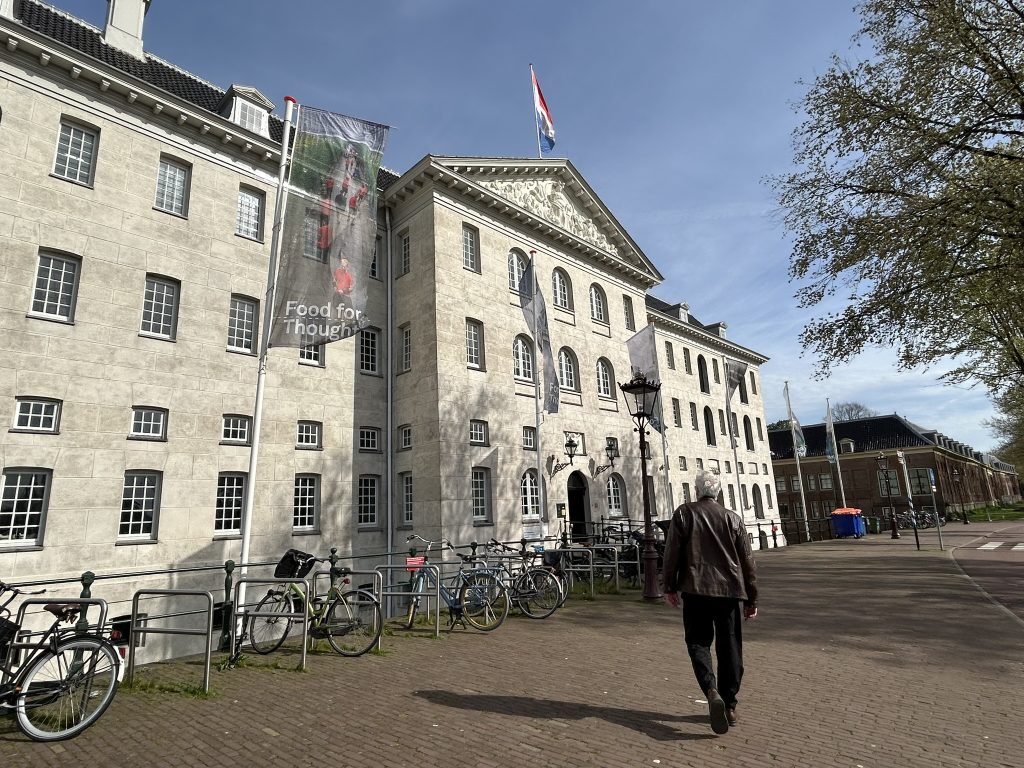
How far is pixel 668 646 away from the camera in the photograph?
8.51 m

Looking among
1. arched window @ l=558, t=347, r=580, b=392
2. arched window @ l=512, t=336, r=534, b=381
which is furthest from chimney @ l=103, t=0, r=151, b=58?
arched window @ l=558, t=347, r=580, b=392

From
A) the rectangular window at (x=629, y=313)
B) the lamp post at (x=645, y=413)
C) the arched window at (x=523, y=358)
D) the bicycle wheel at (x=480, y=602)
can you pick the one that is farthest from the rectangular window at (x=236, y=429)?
the rectangular window at (x=629, y=313)

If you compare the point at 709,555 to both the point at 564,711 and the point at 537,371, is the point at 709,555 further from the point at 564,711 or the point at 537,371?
the point at 537,371

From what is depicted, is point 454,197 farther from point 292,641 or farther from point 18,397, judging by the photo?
point 292,641

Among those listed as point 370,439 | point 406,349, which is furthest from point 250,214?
point 370,439

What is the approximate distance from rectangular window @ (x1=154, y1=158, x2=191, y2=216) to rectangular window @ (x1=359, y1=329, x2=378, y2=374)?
22.5 feet

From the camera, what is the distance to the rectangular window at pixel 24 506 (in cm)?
1227

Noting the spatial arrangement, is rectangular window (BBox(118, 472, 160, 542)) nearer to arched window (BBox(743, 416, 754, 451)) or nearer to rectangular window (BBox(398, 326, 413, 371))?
rectangular window (BBox(398, 326, 413, 371))

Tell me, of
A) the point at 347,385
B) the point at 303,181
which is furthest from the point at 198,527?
Answer: the point at 303,181

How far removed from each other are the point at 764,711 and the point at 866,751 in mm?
1094

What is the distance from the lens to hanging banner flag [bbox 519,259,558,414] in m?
20.3

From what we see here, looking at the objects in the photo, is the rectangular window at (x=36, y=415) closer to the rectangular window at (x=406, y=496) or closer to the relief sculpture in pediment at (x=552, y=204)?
the rectangular window at (x=406, y=496)

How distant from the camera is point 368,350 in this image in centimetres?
2077

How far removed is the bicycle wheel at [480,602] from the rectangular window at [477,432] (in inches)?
384
